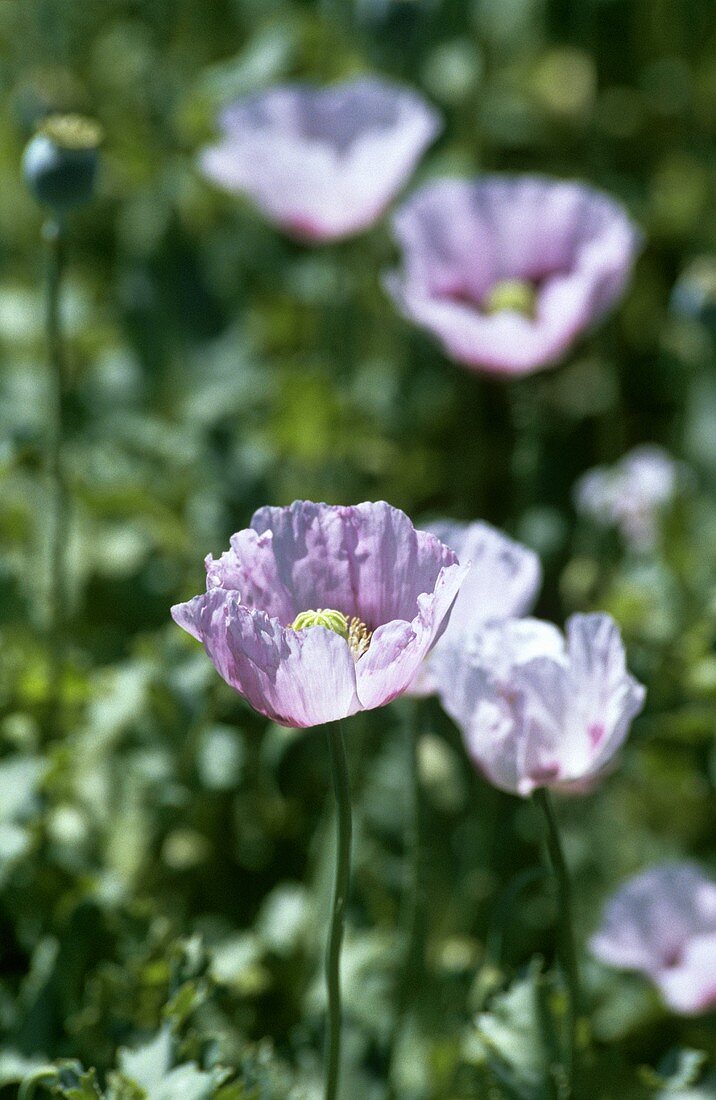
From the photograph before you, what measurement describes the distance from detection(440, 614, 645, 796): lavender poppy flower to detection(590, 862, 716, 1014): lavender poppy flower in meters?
0.31

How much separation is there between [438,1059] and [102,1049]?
23 centimetres

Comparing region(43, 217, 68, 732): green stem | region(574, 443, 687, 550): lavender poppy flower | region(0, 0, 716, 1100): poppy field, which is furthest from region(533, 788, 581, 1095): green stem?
region(574, 443, 687, 550): lavender poppy flower

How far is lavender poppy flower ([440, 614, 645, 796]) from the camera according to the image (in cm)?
82

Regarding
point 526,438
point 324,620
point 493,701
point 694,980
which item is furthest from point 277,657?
point 526,438

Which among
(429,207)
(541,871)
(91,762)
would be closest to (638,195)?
(429,207)

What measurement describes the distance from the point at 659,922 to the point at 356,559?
49 centimetres

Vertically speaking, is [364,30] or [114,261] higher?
[364,30]

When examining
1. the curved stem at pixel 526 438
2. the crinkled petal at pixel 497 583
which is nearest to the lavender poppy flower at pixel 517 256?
the curved stem at pixel 526 438

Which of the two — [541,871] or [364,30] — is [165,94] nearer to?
[364,30]

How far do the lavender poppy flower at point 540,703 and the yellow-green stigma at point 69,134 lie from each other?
512mm

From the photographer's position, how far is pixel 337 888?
29.5 inches

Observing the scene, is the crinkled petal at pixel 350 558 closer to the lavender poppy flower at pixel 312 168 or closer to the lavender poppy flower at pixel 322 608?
the lavender poppy flower at pixel 322 608

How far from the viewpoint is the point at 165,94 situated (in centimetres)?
200

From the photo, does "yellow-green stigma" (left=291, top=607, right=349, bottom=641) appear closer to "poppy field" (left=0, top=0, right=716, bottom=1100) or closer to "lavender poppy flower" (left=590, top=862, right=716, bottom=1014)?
"poppy field" (left=0, top=0, right=716, bottom=1100)
